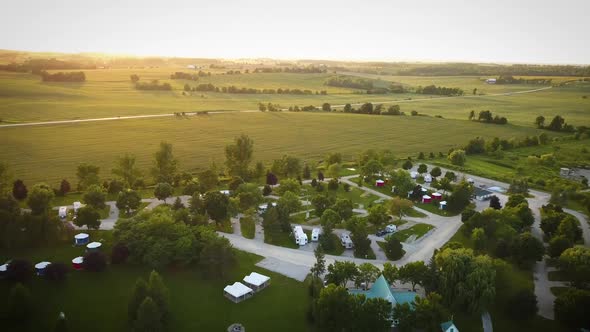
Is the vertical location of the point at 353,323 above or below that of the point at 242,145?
below

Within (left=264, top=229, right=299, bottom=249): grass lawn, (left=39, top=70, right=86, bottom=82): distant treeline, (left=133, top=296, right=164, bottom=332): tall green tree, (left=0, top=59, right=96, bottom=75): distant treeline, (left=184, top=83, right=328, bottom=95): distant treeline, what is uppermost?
(left=0, top=59, right=96, bottom=75): distant treeline

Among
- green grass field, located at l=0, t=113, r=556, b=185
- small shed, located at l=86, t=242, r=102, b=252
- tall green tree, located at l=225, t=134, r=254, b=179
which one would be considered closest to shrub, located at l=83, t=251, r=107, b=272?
small shed, located at l=86, t=242, r=102, b=252

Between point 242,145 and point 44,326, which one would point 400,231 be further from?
point 44,326

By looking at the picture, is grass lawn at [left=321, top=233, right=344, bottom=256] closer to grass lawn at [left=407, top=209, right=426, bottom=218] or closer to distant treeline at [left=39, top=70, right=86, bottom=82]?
grass lawn at [left=407, top=209, right=426, bottom=218]

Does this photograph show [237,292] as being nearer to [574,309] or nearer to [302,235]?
[302,235]

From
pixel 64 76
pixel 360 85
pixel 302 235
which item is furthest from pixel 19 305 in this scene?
pixel 360 85

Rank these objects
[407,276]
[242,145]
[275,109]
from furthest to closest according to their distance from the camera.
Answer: [275,109] → [242,145] → [407,276]

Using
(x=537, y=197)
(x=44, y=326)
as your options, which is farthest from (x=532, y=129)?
(x=44, y=326)
